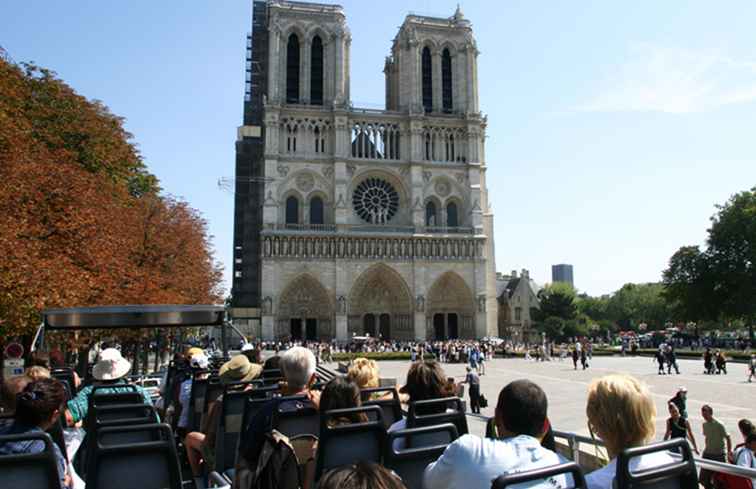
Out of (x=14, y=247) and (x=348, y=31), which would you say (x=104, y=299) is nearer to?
(x=14, y=247)

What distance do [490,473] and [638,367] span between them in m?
27.4

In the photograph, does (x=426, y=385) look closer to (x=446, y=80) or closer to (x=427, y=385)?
(x=427, y=385)

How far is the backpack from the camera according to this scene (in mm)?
3039

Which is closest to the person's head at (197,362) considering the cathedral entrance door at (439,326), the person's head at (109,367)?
the person's head at (109,367)

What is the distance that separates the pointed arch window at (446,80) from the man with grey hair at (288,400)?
46.8m

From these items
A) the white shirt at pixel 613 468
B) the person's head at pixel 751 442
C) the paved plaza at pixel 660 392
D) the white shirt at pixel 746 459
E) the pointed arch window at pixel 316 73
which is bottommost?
the paved plaza at pixel 660 392

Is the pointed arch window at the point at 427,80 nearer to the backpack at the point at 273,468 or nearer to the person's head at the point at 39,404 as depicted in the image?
the person's head at the point at 39,404

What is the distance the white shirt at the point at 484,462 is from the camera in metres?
2.49

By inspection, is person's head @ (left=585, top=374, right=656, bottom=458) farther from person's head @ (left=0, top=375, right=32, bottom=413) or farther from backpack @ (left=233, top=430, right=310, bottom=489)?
person's head @ (left=0, top=375, right=32, bottom=413)

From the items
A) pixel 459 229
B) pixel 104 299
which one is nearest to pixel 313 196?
pixel 459 229

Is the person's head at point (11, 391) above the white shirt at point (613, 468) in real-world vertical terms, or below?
above

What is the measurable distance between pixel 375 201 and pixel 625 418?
4459 cm

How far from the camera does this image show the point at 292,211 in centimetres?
4547

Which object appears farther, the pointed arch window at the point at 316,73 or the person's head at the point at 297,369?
the pointed arch window at the point at 316,73
